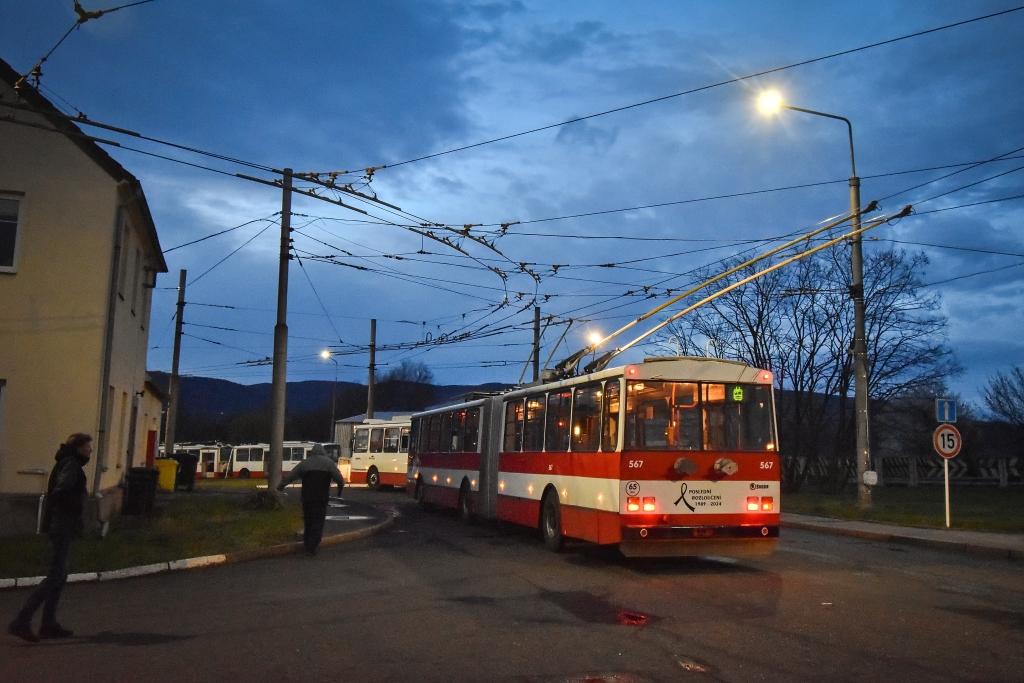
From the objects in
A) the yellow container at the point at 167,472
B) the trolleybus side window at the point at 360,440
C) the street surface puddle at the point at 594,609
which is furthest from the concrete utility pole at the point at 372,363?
the street surface puddle at the point at 594,609

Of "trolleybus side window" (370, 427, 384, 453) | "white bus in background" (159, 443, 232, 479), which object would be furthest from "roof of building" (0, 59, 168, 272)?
"white bus in background" (159, 443, 232, 479)

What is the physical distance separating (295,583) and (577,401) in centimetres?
535

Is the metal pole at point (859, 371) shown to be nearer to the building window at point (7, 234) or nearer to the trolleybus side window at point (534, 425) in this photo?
the trolleybus side window at point (534, 425)

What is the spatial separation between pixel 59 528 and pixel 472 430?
13.5m

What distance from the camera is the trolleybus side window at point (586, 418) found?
1362cm

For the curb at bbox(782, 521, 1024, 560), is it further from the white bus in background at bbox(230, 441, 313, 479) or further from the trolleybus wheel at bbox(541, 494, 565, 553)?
the white bus in background at bbox(230, 441, 313, 479)

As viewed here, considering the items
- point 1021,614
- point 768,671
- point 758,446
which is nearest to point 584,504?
point 758,446

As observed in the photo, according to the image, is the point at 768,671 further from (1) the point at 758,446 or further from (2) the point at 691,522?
(1) the point at 758,446

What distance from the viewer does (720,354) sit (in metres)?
37.6

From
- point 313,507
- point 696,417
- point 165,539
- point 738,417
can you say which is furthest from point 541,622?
point 165,539

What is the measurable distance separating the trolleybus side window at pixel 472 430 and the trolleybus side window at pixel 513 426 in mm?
2265

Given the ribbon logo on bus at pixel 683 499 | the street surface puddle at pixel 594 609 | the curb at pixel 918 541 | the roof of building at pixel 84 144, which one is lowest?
the street surface puddle at pixel 594 609

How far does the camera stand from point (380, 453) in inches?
1539

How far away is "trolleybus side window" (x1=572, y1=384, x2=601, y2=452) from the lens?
13617 mm
